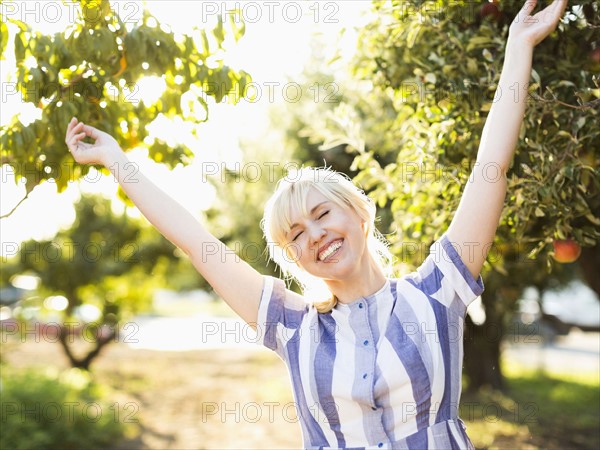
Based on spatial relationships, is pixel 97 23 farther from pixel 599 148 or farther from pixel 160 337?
pixel 160 337

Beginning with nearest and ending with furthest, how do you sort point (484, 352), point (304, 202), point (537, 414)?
point (304, 202), point (537, 414), point (484, 352)

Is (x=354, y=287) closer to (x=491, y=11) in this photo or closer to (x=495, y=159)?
(x=495, y=159)

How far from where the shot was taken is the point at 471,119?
11.4 ft

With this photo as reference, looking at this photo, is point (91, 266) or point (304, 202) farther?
point (91, 266)

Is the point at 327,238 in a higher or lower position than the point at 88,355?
higher

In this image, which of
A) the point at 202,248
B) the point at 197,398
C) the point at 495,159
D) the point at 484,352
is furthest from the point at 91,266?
the point at 495,159

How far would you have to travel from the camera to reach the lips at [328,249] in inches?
85.2

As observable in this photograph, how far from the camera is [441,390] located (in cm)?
207

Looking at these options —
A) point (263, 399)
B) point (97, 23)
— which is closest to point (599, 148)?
point (97, 23)

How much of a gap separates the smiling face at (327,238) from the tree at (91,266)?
1527 cm

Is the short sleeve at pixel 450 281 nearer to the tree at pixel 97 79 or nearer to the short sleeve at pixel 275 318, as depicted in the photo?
the short sleeve at pixel 275 318

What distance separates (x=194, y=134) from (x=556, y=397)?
12.2m

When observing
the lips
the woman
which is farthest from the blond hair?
the lips

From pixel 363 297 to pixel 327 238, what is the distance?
23 centimetres
